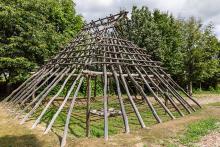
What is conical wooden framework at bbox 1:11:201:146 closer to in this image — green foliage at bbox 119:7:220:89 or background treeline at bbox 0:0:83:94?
background treeline at bbox 0:0:83:94

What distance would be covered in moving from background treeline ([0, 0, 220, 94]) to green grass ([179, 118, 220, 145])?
833 centimetres

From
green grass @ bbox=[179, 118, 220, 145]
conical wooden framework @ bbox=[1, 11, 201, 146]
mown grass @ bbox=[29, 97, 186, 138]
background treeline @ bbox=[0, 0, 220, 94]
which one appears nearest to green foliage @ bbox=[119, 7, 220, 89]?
background treeline @ bbox=[0, 0, 220, 94]

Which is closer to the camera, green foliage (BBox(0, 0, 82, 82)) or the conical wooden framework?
the conical wooden framework

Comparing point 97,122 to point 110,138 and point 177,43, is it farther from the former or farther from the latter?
point 177,43

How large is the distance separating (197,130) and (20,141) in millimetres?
6996

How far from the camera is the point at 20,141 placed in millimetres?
9945

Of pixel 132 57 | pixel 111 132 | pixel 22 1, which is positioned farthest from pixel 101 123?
pixel 22 1

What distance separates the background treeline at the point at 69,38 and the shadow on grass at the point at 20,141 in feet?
30.3

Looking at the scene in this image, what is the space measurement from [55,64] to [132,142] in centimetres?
851

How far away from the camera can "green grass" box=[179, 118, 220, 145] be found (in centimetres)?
975

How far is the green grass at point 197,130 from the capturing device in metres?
9.75

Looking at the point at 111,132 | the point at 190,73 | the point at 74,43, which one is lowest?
the point at 111,132

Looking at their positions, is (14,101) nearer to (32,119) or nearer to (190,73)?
(32,119)

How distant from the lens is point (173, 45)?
2652cm
